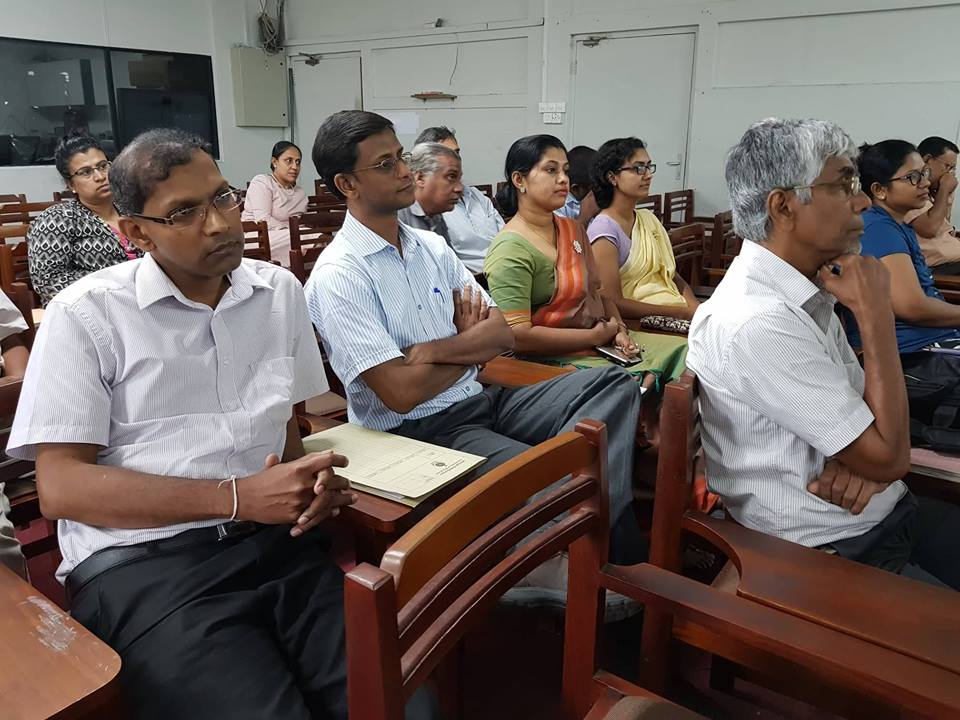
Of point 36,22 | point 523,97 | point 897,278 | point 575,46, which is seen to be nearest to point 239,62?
point 36,22

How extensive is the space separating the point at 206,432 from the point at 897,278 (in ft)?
Answer: 6.38

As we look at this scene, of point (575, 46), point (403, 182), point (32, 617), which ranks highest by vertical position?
point (575, 46)

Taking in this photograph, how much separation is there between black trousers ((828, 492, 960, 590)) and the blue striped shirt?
0.92 meters

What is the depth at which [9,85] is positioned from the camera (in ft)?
17.9

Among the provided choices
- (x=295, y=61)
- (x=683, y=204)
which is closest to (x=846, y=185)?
(x=683, y=204)

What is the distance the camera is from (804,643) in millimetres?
868

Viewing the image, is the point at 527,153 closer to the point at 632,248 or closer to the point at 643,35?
the point at 632,248

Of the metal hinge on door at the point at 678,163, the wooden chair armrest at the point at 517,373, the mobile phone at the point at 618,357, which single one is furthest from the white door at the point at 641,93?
the wooden chair armrest at the point at 517,373

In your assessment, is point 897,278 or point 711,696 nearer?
point 711,696

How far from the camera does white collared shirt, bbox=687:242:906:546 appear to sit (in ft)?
3.70

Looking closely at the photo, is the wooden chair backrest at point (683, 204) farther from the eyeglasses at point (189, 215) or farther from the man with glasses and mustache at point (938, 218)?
the eyeglasses at point (189, 215)

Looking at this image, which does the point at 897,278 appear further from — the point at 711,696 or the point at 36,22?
the point at 36,22

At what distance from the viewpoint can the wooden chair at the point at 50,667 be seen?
68cm

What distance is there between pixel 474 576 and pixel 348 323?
0.84 meters
